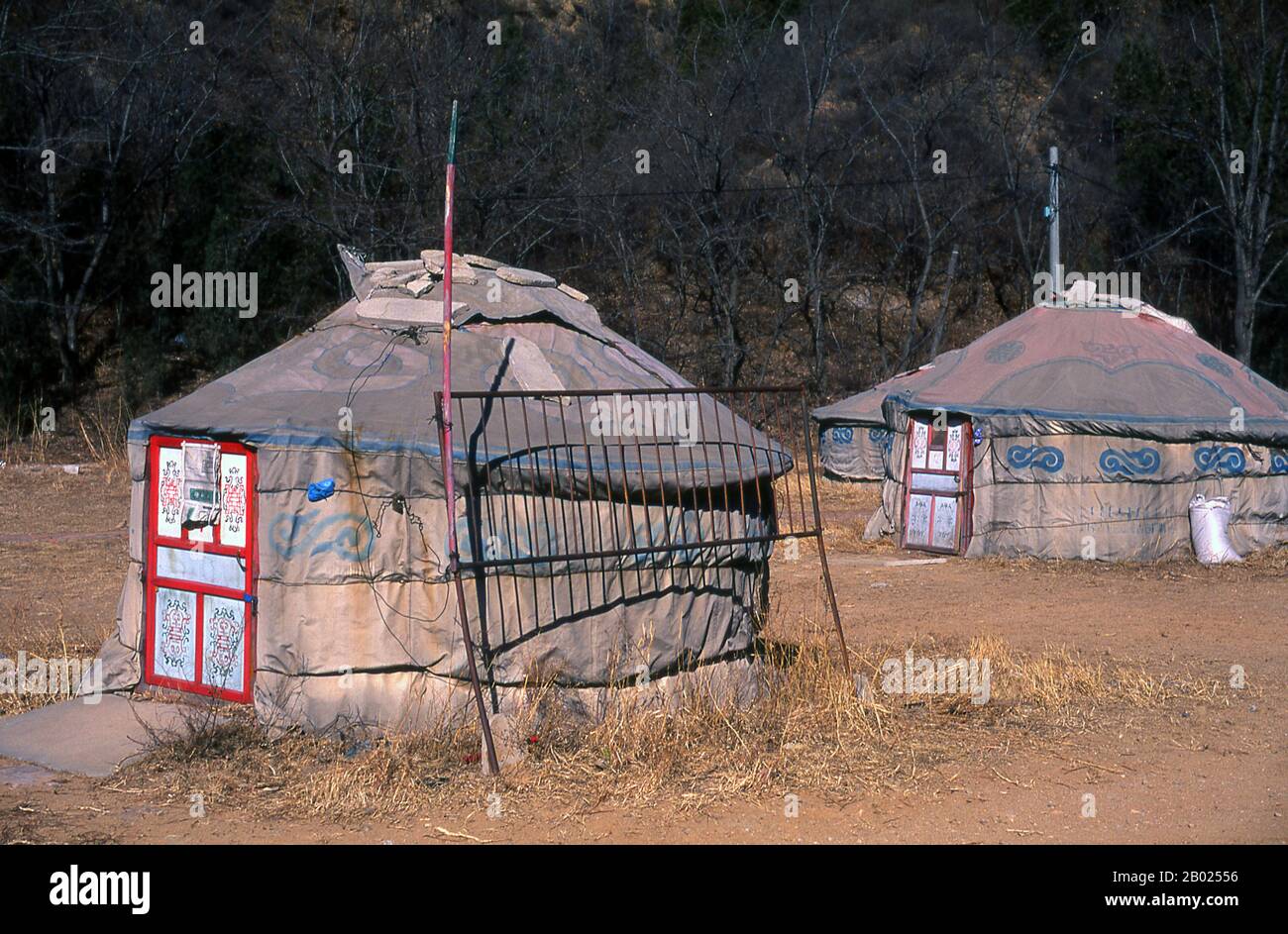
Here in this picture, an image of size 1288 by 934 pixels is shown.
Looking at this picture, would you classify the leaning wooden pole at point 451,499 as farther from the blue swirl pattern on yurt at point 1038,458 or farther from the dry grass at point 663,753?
the blue swirl pattern on yurt at point 1038,458

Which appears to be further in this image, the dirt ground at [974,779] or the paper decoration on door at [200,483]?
the paper decoration on door at [200,483]

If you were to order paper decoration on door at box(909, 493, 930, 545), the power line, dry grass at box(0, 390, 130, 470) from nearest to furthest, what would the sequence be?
paper decoration on door at box(909, 493, 930, 545) < dry grass at box(0, 390, 130, 470) < the power line

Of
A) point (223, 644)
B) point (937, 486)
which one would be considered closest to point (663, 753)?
point (223, 644)

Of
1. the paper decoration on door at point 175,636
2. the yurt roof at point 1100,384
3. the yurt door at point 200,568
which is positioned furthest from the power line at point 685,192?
the paper decoration on door at point 175,636

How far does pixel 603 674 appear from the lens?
6723 mm

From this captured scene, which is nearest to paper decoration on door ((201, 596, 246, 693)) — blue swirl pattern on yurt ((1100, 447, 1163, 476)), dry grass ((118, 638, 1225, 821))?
dry grass ((118, 638, 1225, 821))

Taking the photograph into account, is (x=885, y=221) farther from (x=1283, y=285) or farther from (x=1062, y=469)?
(x=1062, y=469)

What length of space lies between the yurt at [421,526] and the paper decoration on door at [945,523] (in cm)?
632

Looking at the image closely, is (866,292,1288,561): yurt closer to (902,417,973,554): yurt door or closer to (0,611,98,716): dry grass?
(902,417,973,554): yurt door

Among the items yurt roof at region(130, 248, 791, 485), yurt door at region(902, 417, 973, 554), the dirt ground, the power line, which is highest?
the power line

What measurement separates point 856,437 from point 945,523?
14.6 feet

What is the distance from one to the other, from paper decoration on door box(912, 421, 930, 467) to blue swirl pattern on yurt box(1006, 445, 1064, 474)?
105 cm

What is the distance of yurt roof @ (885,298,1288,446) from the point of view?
41.7 feet

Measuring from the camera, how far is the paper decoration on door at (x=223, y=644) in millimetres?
6742
